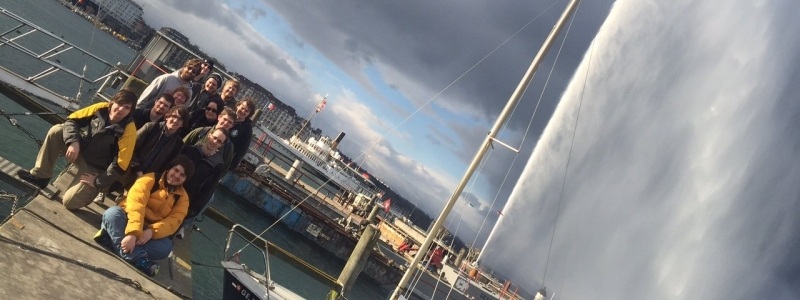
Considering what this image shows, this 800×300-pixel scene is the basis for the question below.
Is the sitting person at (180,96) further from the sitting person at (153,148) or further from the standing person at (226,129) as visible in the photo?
the sitting person at (153,148)

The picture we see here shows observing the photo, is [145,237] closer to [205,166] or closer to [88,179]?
[88,179]

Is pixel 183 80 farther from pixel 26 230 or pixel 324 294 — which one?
pixel 324 294

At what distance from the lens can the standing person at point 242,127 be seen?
8547 millimetres

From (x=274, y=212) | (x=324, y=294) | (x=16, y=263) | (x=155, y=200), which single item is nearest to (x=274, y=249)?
(x=155, y=200)

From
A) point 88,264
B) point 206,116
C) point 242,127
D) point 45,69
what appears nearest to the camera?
point 88,264

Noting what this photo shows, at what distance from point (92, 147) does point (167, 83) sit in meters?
2.52

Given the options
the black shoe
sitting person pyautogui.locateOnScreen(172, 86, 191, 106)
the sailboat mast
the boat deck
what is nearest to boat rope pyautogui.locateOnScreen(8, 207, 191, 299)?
the boat deck

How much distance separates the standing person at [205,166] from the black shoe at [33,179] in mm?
1828

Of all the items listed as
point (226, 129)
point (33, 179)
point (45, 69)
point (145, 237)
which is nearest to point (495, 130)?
point (226, 129)

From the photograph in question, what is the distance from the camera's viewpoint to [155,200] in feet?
22.7

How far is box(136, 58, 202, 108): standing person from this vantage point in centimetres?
916

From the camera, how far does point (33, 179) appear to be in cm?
708

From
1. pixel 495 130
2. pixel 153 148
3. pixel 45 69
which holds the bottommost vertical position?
pixel 45 69

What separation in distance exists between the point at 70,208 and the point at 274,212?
2795 cm
